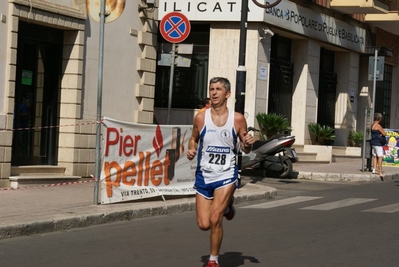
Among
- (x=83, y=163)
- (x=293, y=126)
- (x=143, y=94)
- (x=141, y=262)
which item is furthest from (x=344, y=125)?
(x=141, y=262)

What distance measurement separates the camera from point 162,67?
24.6 metres

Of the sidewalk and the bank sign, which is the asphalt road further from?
the bank sign

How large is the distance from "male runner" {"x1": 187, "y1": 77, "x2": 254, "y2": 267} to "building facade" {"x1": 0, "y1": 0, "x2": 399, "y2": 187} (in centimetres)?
480

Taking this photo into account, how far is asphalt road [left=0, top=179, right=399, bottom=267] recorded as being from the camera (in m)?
8.44

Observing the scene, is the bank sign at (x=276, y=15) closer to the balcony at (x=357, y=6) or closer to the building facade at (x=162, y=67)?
the building facade at (x=162, y=67)

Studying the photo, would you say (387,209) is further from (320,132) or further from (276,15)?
(320,132)

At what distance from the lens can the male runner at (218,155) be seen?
25.3ft

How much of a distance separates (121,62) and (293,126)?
400 inches

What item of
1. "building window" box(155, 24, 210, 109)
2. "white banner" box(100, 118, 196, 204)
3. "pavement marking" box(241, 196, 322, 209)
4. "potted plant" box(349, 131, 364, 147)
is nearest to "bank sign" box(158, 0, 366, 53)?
"building window" box(155, 24, 210, 109)

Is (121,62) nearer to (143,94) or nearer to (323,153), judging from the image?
(143,94)

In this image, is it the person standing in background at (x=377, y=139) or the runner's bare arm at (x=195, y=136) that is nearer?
A: the runner's bare arm at (x=195, y=136)

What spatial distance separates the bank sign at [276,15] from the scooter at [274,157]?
14.6 ft

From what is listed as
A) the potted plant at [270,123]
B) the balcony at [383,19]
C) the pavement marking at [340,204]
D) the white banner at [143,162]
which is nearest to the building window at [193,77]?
the potted plant at [270,123]

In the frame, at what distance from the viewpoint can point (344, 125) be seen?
29047mm
